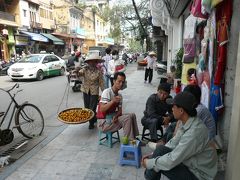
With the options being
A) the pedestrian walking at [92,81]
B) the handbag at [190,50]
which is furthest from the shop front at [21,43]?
the handbag at [190,50]

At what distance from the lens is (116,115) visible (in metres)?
4.34

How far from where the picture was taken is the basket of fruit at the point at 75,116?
4750 millimetres

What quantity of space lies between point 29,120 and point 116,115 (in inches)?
71.0

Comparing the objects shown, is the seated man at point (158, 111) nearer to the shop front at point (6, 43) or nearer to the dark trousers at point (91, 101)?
the dark trousers at point (91, 101)

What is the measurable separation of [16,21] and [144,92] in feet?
61.5

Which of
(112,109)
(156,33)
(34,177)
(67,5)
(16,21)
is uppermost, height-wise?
(67,5)

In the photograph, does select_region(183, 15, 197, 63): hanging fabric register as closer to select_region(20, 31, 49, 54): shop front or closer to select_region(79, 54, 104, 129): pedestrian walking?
select_region(79, 54, 104, 129): pedestrian walking

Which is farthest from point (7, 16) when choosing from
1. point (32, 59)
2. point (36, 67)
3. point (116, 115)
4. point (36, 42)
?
point (116, 115)

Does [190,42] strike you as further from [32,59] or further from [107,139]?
[32,59]

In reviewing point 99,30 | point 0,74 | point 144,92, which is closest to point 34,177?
point 144,92

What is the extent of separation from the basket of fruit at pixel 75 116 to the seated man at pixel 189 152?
242cm

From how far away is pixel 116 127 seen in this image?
4348mm

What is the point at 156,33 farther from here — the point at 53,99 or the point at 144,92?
the point at 53,99

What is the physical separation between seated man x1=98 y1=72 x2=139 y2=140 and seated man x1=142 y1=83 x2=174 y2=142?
26 cm
